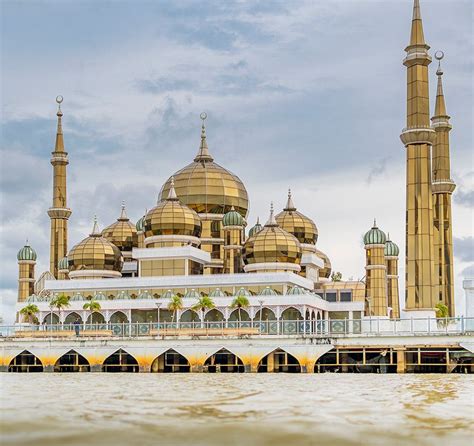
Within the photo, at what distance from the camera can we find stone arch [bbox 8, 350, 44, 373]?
2260 inches

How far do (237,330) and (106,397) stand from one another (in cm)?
3097

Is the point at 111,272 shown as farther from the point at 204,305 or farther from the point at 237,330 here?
the point at 237,330

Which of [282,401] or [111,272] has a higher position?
[111,272]

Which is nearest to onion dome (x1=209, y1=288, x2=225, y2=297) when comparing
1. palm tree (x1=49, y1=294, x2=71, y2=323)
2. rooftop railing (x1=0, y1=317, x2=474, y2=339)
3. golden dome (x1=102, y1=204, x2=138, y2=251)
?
rooftop railing (x1=0, y1=317, x2=474, y2=339)

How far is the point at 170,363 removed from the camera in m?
57.8

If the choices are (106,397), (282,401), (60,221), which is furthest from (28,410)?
(60,221)

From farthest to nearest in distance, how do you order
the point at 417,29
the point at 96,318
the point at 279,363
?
1. the point at 96,318
2. the point at 417,29
3. the point at 279,363

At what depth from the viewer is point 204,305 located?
62.7 metres

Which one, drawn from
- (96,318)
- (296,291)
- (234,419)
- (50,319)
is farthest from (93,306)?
(234,419)

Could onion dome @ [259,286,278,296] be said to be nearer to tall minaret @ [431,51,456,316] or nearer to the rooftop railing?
the rooftop railing

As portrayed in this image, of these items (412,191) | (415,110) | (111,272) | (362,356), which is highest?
(415,110)

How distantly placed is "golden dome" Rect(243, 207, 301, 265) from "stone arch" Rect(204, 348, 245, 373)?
13503mm

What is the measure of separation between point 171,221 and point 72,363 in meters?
16.4

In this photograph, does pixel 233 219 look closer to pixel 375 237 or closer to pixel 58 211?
pixel 375 237
